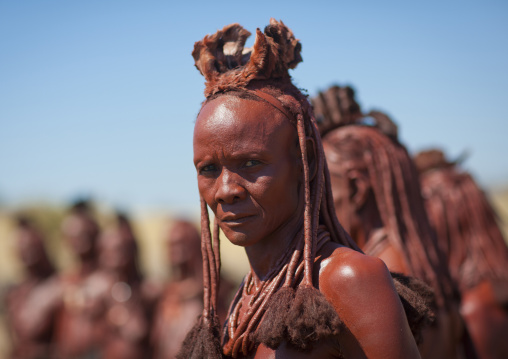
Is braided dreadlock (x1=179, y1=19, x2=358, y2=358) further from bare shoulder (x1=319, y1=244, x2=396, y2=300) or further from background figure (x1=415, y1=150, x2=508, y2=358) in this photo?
background figure (x1=415, y1=150, x2=508, y2=358)

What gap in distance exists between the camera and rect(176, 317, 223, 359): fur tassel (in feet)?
8.21

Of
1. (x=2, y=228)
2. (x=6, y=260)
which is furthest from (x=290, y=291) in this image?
(x=2, y=228)

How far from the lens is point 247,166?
2.44 m

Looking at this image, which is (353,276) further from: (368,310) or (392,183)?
(392,183)

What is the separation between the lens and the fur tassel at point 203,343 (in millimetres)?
2502

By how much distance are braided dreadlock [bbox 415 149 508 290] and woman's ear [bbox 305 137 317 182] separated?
12.2ft

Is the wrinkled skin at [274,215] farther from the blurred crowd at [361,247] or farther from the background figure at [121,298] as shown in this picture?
the background figure at [121,298]

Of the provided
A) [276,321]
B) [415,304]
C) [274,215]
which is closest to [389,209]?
[415,304]

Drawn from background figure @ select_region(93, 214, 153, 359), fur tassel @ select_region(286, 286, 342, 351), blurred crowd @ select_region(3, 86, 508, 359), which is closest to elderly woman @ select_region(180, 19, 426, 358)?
fur tassel @ select_region(286, 286, 342, 351)

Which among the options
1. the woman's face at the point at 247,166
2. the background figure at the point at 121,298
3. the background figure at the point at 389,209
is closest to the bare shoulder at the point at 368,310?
the woman's face at the point at 247,166

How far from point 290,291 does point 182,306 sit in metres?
7.70

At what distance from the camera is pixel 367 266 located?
2279 mm

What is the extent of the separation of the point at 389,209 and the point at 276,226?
1900 millimetres

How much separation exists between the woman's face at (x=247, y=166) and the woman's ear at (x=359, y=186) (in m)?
1.77
